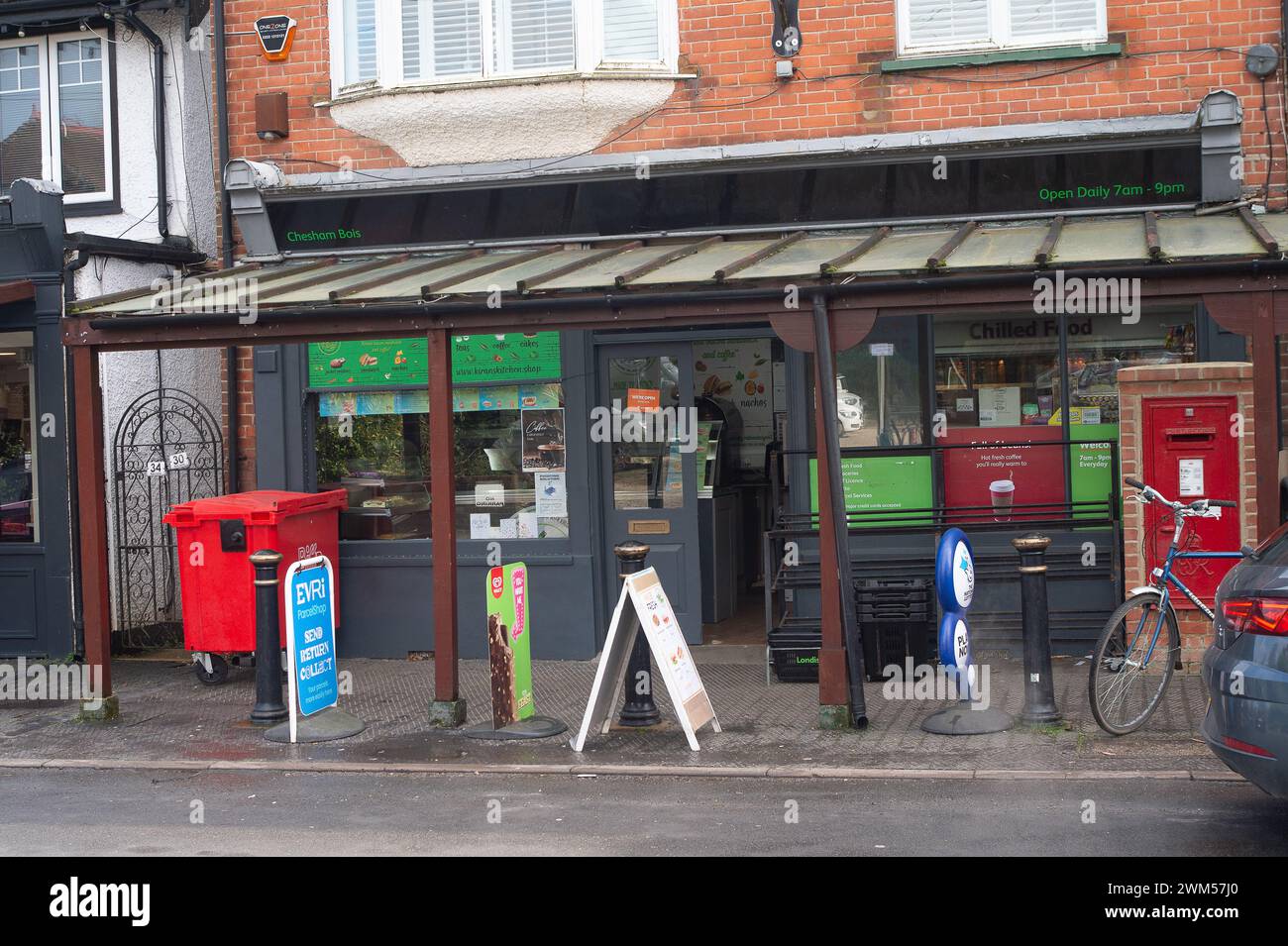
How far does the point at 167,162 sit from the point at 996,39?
269 inches

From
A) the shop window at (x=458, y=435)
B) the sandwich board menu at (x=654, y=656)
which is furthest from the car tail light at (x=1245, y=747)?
the shop window at (x=458, y=435)

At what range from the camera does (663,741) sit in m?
8.70

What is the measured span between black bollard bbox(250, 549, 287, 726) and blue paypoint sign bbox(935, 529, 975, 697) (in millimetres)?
4109

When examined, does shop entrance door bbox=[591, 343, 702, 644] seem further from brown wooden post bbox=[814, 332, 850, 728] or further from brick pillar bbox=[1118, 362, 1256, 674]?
brick pillar bbox=[1118, 362, 1256, 674]

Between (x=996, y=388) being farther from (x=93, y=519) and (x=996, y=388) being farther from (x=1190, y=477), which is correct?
(x=93, y=519)

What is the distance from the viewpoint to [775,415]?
1463 centimetres

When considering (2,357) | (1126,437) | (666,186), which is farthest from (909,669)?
(2,357)

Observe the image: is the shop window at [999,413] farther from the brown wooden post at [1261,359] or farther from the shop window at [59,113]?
the shop window at [59,113]

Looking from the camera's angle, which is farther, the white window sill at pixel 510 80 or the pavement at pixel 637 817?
the white window sill at pixel 510 80

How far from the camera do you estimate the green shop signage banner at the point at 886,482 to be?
1110 centimetres

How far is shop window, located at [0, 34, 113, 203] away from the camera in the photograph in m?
12.4

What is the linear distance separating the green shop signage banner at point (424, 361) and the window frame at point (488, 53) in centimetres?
201

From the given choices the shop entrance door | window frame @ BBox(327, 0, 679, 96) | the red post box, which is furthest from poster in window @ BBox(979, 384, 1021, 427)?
the red post box

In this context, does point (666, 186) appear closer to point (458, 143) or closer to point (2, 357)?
point (458, 143)
